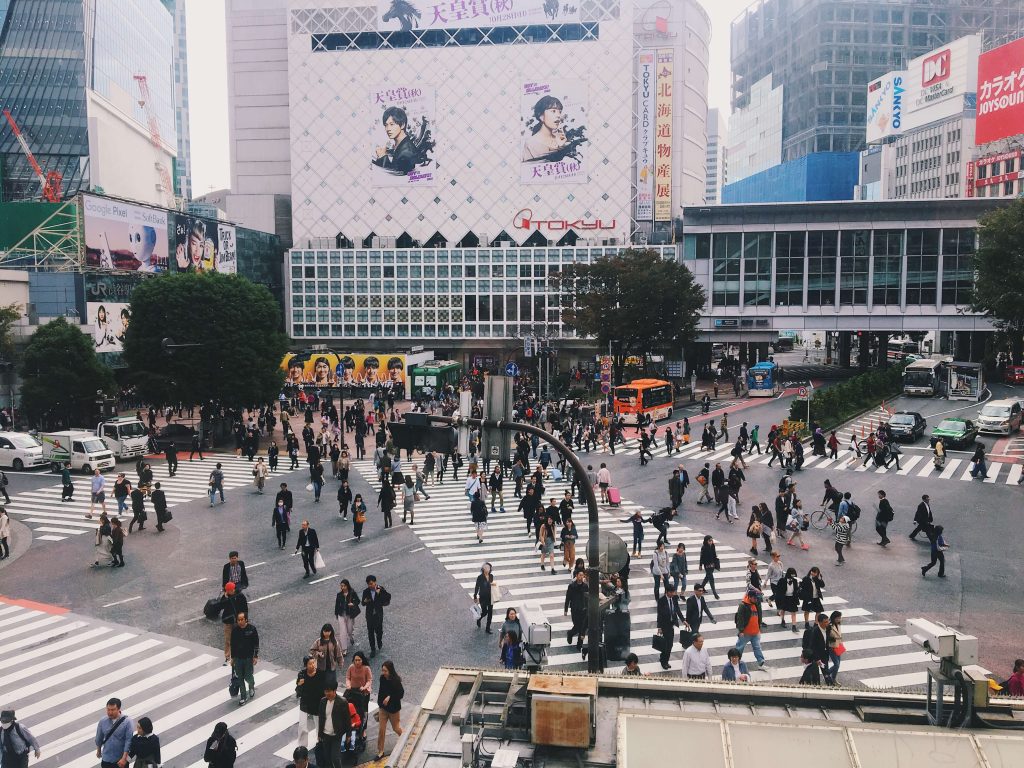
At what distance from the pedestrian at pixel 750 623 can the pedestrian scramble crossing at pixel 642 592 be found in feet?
1.43

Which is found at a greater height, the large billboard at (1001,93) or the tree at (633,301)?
the large billboard at (1001,93)

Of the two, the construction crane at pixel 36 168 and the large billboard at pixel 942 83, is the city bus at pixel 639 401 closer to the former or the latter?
the construction crane at pixel 36 168

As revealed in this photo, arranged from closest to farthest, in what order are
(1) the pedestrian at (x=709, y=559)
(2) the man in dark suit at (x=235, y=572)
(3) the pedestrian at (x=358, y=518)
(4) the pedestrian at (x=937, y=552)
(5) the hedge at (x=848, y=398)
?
(2) the man in dark suit at (x=235, y=572) → (1) the pedestrian at (x=709, y=559) → (4) the pedestrian at (x=937, y=552) → (3) the pedestrian at (x=358, y=518) → (5) the hedge at (x=848, y=398)

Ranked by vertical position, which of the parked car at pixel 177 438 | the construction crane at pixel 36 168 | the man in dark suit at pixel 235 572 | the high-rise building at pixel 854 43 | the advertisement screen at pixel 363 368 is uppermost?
the high-rise building at pixel 854 43

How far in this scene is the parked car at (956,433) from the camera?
1476 inches

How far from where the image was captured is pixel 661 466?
119 ft

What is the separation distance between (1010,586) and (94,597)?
21803mm

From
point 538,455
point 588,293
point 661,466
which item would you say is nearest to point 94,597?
point 538,455

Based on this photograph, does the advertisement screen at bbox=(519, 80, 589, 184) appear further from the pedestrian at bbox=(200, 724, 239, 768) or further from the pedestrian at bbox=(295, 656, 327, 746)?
the pedestrian at bbox=(200, 724, 239, 768)

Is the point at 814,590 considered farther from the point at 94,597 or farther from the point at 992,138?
the point at 992,138

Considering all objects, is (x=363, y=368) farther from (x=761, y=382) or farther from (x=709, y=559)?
(x=709, y=559)

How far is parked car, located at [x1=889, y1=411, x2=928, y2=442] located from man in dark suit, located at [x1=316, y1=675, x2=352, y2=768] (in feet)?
114

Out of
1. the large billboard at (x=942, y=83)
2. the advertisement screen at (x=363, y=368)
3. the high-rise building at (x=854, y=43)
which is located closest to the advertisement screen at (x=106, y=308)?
the advertisement screen at (x=363, y=368)

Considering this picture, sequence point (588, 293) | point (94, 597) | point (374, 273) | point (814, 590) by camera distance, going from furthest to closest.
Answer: point (374, 273), point (588, 293), point (94, 597), point (814, 590)
